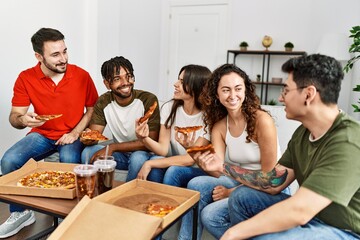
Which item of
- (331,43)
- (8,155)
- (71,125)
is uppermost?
(331,43)

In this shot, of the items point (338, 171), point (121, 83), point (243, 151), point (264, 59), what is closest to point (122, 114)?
point (121, 83)

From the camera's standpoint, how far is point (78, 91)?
2.54 metres

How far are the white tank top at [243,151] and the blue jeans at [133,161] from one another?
477 millimetres

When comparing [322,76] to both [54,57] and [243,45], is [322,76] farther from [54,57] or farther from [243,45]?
[243,45]

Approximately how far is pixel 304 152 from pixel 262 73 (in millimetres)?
4183

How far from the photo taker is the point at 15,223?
2.13 metres

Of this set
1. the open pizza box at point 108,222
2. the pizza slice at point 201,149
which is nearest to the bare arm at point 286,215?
the open pizza box at point 108,222

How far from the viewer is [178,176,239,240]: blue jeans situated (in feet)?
5.63

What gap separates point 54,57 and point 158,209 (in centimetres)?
154

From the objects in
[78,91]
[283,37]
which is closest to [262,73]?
[283,37]

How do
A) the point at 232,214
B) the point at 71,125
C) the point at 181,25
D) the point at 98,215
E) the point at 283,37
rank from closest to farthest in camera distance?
the point at 98,215, the point at 232,214, the point at 71,125, the point at 283,37, the point at 181,25

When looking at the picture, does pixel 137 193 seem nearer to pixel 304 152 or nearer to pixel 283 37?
pixel 304 152

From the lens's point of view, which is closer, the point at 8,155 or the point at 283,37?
the point at 8,155

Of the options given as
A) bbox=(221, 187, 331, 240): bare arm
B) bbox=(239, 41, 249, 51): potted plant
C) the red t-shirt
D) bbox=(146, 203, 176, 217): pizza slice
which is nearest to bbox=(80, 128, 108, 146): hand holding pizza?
the red t-shirt
